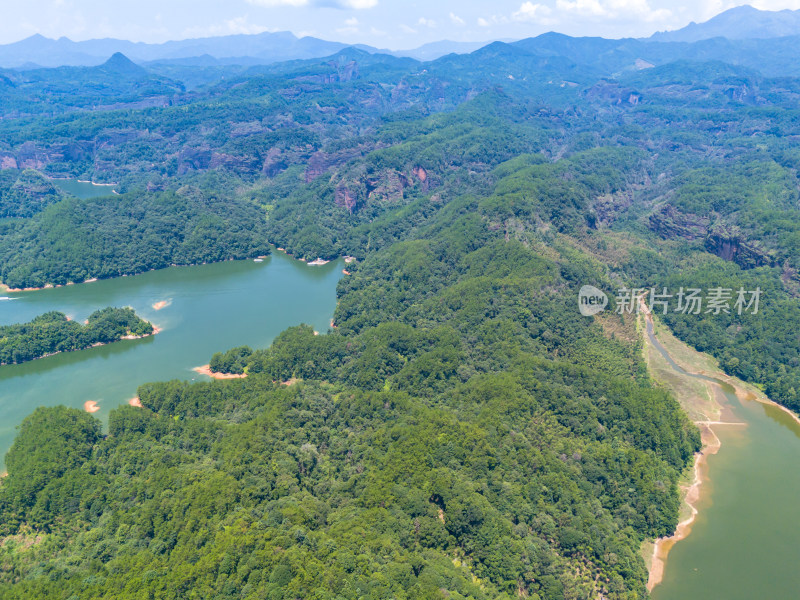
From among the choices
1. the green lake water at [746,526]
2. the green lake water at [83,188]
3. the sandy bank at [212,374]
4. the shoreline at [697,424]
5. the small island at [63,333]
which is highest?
the green lake water at [83,188]

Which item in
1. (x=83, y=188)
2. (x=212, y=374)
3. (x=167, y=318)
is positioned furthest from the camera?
(x=83, y=188)

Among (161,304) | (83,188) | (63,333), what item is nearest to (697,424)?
(161,304)

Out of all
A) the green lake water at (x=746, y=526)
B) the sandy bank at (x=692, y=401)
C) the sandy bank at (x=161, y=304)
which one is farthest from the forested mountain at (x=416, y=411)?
the sandy bank at (x=161, y=304)

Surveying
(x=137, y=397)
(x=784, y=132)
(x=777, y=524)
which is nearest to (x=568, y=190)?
(x=777, y=524)

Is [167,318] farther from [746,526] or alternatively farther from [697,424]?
[746,526]

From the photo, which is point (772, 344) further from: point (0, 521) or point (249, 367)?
point (0, 521)

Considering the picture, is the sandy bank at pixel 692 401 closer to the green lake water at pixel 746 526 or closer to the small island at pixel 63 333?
the green lake water at pixel 746 526
